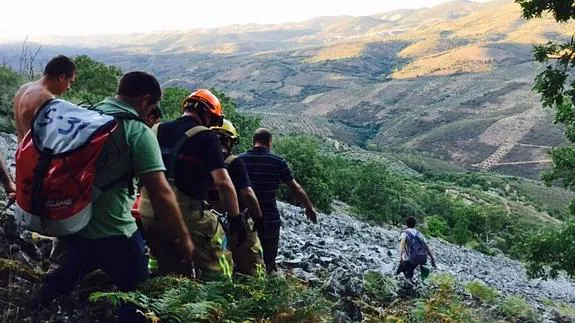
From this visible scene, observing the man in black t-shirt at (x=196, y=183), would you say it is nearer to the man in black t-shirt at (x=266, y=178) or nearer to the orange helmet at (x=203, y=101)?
the orange helmet at (x=203, y=101)

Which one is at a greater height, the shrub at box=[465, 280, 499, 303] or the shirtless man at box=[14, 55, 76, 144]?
the shirtless man at box=[14, 55, 76, 144]

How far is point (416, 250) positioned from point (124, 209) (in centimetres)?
832

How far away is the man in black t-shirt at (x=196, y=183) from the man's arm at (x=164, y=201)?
0.63 metres

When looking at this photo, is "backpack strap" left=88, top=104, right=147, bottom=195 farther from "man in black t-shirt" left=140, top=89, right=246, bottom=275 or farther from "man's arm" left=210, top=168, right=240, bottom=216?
"man's arm" left=210, top=168, right=240, bottom=216

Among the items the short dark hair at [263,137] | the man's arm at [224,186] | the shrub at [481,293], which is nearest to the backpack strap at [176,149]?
the man's arm at [224,186]

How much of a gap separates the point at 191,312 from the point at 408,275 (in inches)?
322

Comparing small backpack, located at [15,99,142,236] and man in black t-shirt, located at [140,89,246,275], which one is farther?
man in black t-shirt, located at [140,89,246,275]

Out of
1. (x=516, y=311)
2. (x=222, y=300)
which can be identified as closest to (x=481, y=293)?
(x=516, y=311)

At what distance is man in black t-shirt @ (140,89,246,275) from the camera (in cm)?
418

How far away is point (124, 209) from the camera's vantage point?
11.8 feet

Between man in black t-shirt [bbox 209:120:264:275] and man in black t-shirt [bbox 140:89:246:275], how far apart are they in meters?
0.46

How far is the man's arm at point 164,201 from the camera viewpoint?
3391 mm

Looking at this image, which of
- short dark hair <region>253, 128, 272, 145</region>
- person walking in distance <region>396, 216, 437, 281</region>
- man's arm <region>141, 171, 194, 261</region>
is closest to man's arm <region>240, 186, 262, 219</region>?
short dark hair <region>253, 128, 272, 145</region>

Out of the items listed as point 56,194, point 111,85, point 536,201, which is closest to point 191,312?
point 56,194
